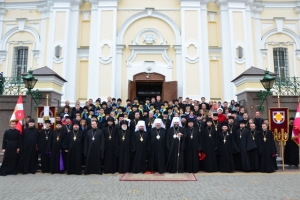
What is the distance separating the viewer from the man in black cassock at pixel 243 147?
29.9 ft

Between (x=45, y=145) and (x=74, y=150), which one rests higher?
(x=45, y=145)

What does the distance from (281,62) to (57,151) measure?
1442 cm

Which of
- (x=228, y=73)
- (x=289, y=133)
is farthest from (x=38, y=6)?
(x=289, y=133)

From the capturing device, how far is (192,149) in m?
9.30

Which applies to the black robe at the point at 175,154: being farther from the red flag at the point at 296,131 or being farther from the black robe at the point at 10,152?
the black robe at the point at 10,152

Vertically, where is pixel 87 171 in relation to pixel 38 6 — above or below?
below

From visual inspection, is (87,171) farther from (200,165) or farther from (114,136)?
(200,165)

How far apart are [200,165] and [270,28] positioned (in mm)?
11997

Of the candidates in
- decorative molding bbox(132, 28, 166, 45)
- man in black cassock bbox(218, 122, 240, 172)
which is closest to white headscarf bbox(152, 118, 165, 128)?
man in black cassock bbox(218, 122, 240, 172)

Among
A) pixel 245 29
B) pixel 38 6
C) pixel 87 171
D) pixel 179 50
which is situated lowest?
pixel 87 171

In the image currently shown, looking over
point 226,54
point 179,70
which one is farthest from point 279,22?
point 179,70

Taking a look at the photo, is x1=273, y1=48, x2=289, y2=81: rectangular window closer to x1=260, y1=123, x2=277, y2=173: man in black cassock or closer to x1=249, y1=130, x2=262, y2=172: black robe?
x1=260, y1=123, x2=277, y2=173: man in black cassock

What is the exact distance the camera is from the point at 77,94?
1650 cm

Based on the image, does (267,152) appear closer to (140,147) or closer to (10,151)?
(140,147)
